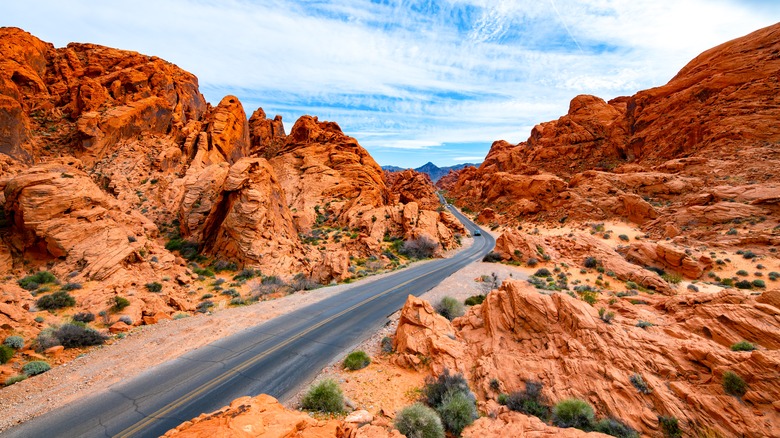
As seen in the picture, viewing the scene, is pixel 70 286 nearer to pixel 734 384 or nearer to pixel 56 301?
pixel 56 301

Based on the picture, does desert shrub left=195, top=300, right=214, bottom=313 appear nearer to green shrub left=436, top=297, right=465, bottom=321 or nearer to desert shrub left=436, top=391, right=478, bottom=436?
green shrub left=436, top=297, right=465, bottom=321

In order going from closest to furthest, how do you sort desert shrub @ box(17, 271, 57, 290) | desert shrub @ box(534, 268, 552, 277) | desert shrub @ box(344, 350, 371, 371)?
desert shrub @ box(344, 350, 371, 371) < desert shrub @ box(17, 271, 57, 290) < desert shrub @ box(534, 268, 552, 277)

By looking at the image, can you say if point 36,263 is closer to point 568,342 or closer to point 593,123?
point 568,342

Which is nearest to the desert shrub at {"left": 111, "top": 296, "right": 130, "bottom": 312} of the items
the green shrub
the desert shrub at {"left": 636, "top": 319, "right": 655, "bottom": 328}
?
the green shrub

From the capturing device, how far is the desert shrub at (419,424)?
5.93m

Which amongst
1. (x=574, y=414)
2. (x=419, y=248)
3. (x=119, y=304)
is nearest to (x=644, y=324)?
(x=574, y=414)

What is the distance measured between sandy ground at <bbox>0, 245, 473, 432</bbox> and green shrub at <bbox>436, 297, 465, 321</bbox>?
25.2 ft

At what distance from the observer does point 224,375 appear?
29.1 ft

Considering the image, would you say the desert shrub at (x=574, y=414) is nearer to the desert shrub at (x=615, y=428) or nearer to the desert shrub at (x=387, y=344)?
the desert shrub at (x=615, y=428)

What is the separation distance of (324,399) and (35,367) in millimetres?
9079

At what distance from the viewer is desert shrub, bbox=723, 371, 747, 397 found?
220 inches

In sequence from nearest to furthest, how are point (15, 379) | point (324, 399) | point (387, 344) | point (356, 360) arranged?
point (324, 399) → point (15, 379) → point (356, 360) → point (387, 344)

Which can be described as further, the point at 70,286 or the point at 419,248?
the point at 419,248

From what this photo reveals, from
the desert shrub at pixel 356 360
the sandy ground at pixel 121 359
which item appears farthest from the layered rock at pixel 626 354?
the sandy ground at pixel 121 359
